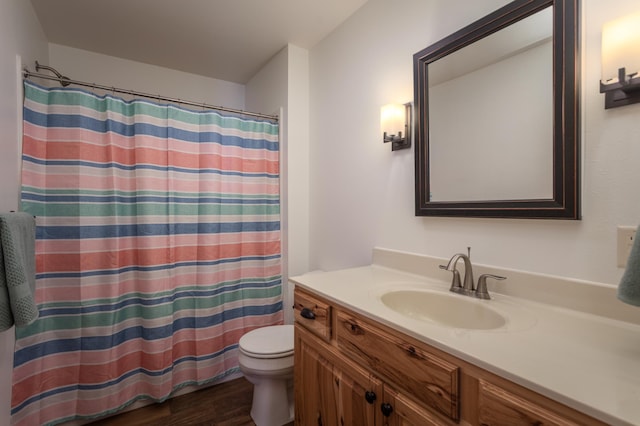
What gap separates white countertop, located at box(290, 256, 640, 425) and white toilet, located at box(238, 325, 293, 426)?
2.42ft

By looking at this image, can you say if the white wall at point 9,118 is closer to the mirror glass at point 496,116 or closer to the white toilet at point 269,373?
the white toilet at point 269,373

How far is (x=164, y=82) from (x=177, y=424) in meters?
2.64

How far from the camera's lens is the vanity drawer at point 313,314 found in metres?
1.18

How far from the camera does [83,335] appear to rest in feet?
5.48

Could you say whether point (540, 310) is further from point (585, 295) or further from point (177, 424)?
point (177, 424)

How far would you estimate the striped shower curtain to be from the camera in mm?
1581

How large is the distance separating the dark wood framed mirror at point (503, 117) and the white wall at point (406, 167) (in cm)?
5

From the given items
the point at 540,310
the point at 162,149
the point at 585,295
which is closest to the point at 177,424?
the point at 162,149

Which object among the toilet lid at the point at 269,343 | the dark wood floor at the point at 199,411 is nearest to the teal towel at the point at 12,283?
the toilet lid at the point at 269,343

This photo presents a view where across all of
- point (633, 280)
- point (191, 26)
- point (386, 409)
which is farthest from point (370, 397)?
point (191, 26)

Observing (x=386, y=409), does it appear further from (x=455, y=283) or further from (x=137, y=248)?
(x=137, y=248)

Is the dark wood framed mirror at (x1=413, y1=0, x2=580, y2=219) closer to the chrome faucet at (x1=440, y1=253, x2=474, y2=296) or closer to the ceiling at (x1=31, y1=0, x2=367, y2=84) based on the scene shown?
the chrome faucet at (x1=440, y1=253, x2=474, y2=296)

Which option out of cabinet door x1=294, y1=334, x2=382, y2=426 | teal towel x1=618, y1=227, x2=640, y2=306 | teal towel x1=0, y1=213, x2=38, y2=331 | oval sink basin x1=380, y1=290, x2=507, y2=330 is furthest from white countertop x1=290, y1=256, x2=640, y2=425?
teal towel x1=0, y1=213, x2=38, y2=331

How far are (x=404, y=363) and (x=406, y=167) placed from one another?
3.15 ft
